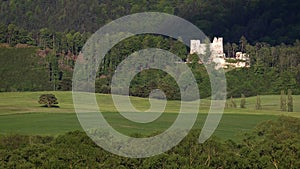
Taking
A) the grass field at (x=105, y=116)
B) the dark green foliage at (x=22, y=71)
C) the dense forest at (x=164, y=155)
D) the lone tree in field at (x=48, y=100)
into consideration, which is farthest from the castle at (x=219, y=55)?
the dense forest at (x=164, y=155)

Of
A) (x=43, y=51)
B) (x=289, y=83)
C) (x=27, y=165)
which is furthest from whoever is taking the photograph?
(x=43, y=51)

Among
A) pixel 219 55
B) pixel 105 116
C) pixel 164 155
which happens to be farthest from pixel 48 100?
pixel 219 55

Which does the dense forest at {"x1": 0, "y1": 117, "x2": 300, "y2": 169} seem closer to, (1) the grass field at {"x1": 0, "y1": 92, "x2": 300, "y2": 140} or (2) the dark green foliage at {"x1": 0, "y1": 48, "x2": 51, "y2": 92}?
(1) the grass field at {"x1": 0, "y1": 92, "x2": 300, "y2": 140}

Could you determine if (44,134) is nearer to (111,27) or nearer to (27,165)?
(27,165)

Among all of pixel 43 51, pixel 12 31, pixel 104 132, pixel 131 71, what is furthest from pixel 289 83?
pixel 104 132

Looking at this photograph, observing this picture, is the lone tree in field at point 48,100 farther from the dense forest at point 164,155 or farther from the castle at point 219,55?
the castle at point 219,55

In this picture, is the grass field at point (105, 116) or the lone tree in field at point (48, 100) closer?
the grass field at point (105, 116)
